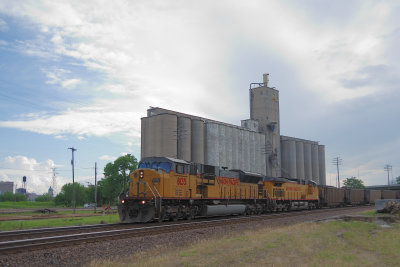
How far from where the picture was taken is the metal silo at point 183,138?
51.4 m

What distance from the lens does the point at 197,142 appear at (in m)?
53.6

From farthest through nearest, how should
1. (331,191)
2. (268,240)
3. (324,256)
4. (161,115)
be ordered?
(161,115)
(331,191)
(268,240)
(324,256)

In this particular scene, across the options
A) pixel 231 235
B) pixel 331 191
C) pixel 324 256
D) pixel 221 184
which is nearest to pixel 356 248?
pixel 324 256

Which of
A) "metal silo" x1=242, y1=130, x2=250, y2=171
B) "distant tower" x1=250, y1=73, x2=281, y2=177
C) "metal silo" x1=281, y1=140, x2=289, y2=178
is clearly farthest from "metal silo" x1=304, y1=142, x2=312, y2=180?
"metal silo" x1=242, y1=130, x2=250, y2=171

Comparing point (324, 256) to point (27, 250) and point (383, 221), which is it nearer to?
point (27, 250)

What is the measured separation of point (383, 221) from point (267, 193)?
10894 mm

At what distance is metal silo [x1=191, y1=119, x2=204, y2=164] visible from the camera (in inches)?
2099

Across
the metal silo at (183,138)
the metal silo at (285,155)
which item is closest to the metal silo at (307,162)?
the metal silo at (285,155)

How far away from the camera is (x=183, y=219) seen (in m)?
21.7

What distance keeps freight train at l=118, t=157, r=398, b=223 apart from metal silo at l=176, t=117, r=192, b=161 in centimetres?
2232

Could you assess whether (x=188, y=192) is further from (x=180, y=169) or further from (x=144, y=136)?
(x=144, y=136)

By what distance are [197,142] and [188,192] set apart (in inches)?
1329

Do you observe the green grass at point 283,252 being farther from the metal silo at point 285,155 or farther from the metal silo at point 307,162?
the metal silo at point 307,162

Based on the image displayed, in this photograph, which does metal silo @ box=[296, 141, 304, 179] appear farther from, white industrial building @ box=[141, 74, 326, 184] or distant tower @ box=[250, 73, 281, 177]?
distant tower @ box=[250, 73, 281, 177]
